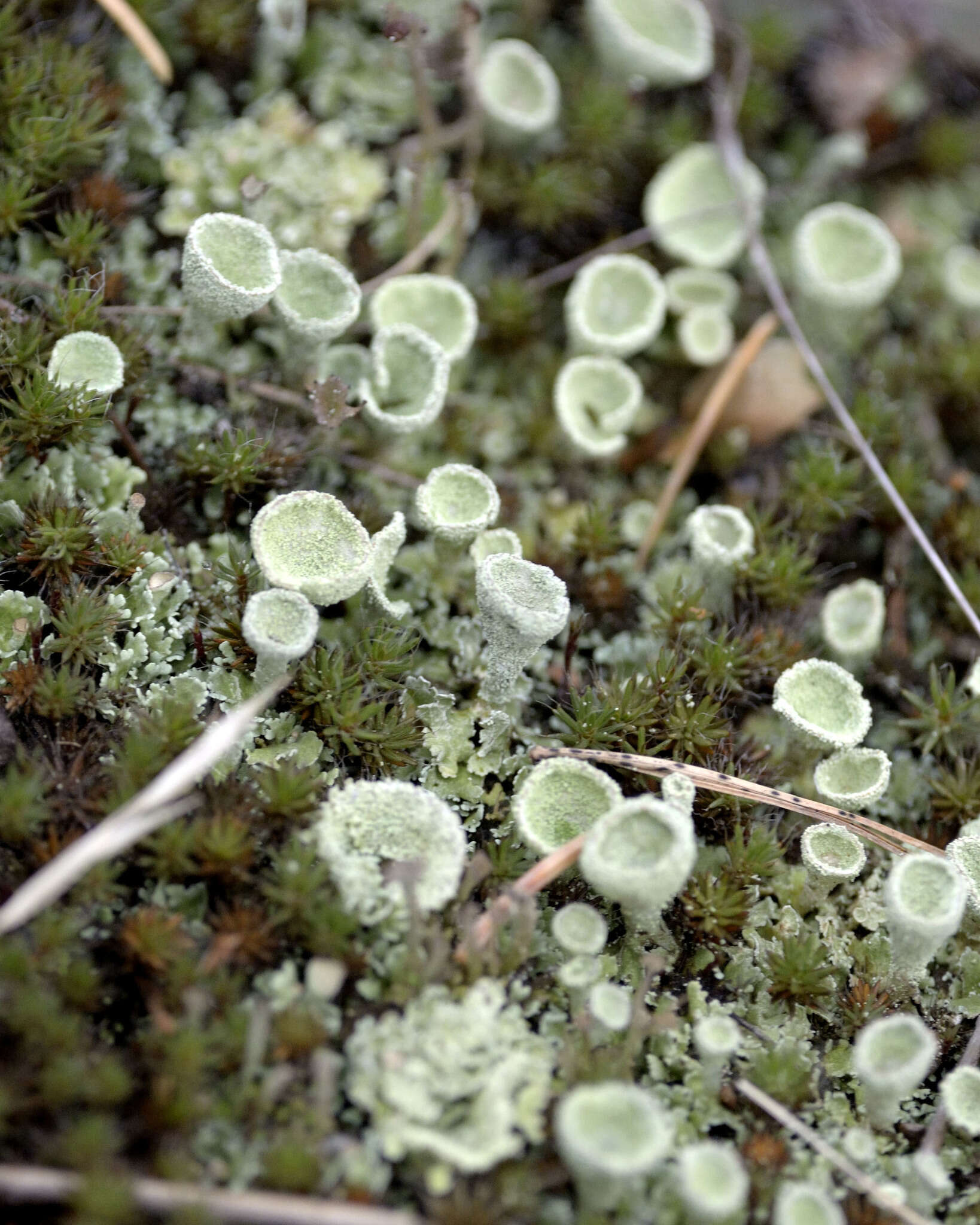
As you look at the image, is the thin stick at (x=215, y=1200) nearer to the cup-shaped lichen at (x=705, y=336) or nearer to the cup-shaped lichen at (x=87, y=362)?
the cup-shaped lichen at (x=87, y=362)

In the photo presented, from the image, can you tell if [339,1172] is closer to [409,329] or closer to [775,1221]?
[775,1221]

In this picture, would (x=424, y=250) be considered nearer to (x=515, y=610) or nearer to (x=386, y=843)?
(x=515, y=610)

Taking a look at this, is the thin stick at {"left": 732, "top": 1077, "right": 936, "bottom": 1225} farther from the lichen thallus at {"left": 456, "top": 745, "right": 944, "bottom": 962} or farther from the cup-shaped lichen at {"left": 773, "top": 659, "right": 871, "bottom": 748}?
the cup-shaped lichen at {"left": 773, "top": 659, "right": 871, "bottom": 748}

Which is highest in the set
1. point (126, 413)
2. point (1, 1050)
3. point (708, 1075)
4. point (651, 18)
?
point (651, 18)

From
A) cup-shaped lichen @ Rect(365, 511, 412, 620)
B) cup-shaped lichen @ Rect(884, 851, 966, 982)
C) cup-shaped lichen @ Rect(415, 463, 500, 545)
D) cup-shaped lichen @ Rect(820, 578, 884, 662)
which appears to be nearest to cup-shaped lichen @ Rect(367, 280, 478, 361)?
cup-shaped lichen @ Rect(415, 463, 500, 545)

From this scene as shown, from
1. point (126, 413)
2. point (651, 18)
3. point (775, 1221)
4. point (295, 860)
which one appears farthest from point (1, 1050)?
point (651, 18)

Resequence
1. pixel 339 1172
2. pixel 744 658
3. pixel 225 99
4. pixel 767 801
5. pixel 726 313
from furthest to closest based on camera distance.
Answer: pixel 726 313 → pixel 225 99 → pixel 744 658 → pixel 767 801 → pixel 339 1172
